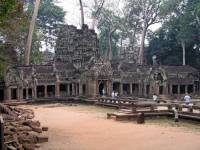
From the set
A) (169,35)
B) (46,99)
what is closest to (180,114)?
(46,99)

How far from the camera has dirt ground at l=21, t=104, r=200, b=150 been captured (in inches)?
680

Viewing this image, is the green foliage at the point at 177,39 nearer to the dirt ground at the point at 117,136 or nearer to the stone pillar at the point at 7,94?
the stone pillar at the point at 7,94

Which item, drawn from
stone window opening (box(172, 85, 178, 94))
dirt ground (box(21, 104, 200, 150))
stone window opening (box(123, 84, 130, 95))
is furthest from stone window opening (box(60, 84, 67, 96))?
dirt ground (box(21, 104, 200, 150))

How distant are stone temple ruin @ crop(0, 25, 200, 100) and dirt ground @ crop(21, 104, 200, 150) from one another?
19.8 meters

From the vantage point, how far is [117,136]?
20.1 metres

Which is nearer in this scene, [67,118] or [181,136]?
[181,136]

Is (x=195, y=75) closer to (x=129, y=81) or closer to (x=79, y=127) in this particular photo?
(x=129, y=81)

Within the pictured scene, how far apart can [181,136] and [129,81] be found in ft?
104

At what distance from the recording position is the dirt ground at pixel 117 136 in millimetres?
17266

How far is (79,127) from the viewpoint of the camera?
24016mm

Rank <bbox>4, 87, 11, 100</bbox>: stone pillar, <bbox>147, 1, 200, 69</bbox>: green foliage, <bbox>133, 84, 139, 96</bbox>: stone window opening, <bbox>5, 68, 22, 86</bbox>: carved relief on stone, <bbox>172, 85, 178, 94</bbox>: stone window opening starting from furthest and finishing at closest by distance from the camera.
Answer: <bbox>147, 1, 200, 69</bbox>: green foliage
<bbox>172, 85, 178, 94</bbox>: stone window opening
<bbox>133, 84, 139, 96</bbox>: stone window opening
<bbox>5, 68, 22, 86</bbox>: carved relief on stone
<bbox>4, 87, 11, 100</bbox>: stone pillar

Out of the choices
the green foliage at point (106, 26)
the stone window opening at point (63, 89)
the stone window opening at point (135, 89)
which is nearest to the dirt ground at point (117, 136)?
the stone window opening at point (63, 89)

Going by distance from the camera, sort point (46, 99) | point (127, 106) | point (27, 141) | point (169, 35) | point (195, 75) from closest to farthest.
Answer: point (27, 141) → point (127, 106) → point (46, 99) → point (195, 75) → point (169, 35)

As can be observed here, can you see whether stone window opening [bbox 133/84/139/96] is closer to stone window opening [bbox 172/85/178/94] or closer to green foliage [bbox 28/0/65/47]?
stone window opening [bbox 172/85/178/94]
